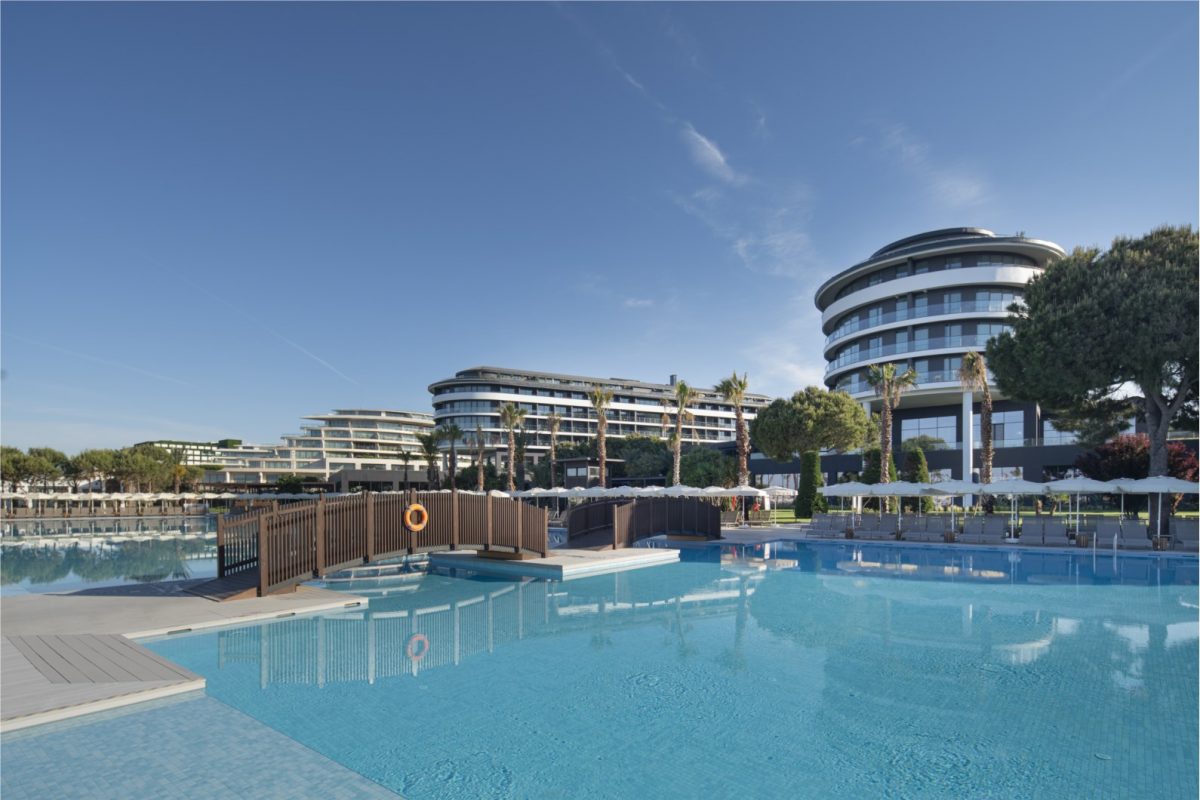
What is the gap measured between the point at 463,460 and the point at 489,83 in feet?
278

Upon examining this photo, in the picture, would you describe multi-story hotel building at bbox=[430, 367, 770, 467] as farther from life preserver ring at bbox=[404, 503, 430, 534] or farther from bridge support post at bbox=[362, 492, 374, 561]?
bridge support post at bbox=[362, 492, 374, 561]

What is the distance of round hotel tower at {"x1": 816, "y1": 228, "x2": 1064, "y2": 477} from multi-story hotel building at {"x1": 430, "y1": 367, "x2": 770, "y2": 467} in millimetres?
33947

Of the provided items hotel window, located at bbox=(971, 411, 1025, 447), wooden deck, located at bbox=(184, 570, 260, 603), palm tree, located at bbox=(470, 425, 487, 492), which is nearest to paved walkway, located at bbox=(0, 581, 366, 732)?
wooden deck, located at bbox=(184, 570, 260, 603)

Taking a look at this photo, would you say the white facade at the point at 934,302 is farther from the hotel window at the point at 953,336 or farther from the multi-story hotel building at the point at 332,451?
the multi-story hotel building at the point at 332,451

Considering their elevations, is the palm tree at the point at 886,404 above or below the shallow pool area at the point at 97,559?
above

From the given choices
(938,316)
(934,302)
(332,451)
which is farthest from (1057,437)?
(332,451)

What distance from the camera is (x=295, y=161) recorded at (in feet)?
75.1

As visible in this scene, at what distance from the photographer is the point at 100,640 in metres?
9.51

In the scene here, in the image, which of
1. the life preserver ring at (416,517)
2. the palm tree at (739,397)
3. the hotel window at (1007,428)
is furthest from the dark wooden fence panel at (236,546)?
the hotel window at (1007,428)

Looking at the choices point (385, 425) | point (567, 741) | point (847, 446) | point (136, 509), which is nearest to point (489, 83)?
point (567, 741)

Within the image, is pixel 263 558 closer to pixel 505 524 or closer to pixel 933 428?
pixel 505 524

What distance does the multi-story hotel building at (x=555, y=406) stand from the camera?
89250 mm

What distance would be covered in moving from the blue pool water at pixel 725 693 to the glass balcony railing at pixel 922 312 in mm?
36369

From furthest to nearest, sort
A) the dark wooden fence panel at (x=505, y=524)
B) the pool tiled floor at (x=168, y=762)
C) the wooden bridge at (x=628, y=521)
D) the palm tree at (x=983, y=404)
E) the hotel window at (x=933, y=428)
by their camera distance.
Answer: the hotel window at (x=933, y=428), the palm tree at (x=983, y=404), the wooden bridge at (x=628, y=521), the dark wooden fence panel at (x=505, y=524), the pool tiled floor at (x=168, y=762)
